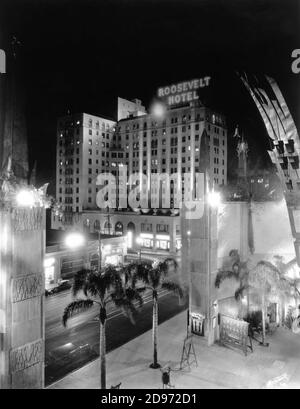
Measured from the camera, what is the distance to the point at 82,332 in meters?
23.1

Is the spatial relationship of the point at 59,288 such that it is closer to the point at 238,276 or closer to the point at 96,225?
the point at 238,276

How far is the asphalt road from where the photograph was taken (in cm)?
1814

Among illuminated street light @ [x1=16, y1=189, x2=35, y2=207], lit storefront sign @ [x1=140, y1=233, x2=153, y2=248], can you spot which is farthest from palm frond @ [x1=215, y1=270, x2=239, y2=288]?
lit storefront sign @ [x1=140, y1=233, x2=153, y2=248]

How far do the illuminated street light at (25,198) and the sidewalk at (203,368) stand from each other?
30.6 ft

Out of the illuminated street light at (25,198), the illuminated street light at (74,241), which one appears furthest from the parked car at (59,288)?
the illuminated street light at (25,198)

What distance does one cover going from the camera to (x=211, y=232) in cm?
2083

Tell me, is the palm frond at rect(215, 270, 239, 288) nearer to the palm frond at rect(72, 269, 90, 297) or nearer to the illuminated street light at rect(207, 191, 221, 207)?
the illuminated street light at rect(207, 191, 221, 207)

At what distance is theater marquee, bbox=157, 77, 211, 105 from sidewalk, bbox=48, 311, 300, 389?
6108cm

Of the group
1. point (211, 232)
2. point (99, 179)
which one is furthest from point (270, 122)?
point (99, 179)

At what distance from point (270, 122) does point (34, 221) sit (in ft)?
42.2

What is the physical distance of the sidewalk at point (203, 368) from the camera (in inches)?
608
